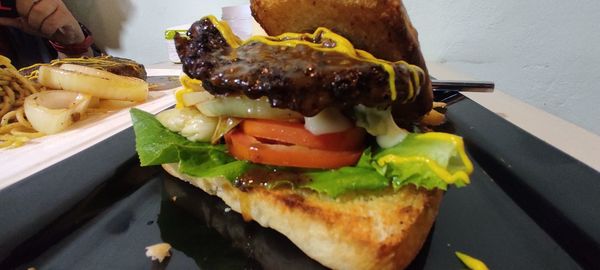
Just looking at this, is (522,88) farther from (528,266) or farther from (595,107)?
(528,266)

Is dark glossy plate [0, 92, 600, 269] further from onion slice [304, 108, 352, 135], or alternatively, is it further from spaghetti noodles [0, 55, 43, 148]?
spaghetti noodles [0, 55, 43, 148]

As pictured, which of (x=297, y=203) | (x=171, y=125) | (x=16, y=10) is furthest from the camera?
(x=16, y=10)

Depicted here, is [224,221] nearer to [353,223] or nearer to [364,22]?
[353,223]

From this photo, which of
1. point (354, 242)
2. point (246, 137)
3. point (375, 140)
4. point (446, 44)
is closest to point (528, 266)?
point (354, 242)

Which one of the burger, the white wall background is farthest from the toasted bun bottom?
the white wall background

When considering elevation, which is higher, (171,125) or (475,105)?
(171,125)

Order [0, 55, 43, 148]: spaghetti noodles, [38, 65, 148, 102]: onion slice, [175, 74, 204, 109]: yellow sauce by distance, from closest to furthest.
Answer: [175, 74, 204, 109]: yellow sauce < [0, 55, 43, 148]: spaghetti noodles < [38, 65, 148, 102]: onion slice
